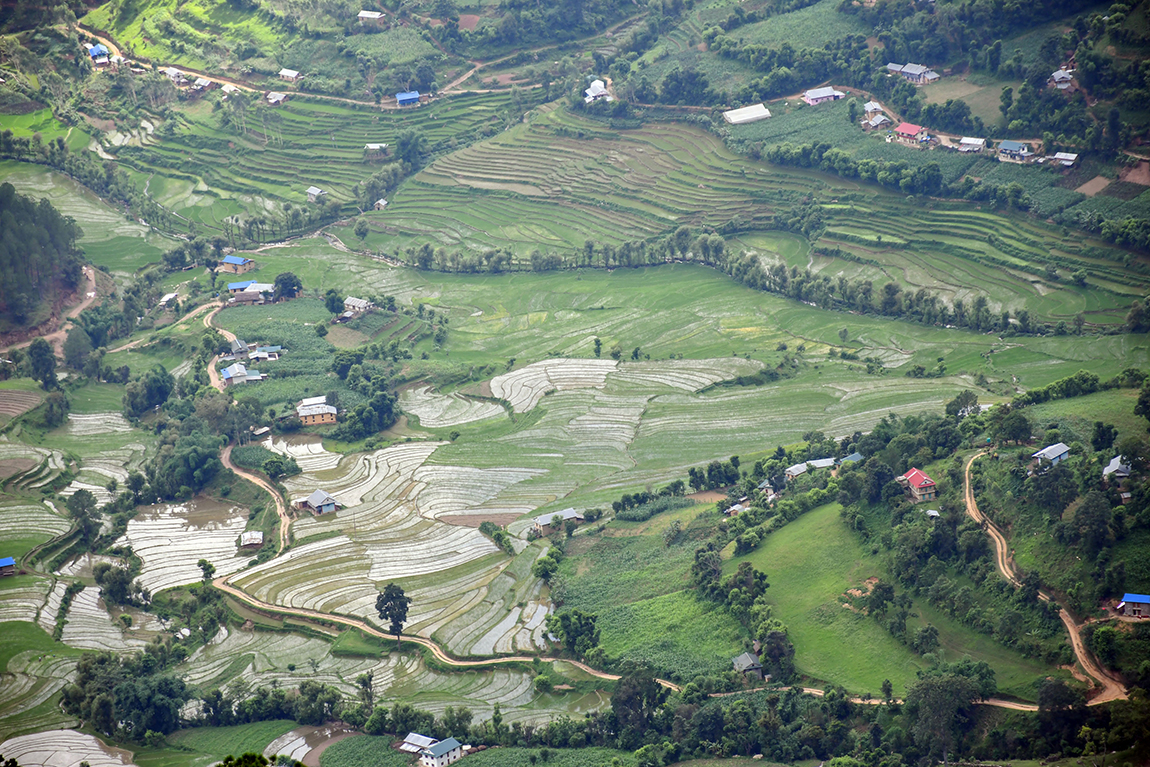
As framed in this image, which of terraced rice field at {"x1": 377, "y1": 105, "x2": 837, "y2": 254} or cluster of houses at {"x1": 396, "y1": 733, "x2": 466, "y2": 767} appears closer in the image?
cluster of houses at {"x1": 396, "y1": 733, "x2": 466, "y2": 767}

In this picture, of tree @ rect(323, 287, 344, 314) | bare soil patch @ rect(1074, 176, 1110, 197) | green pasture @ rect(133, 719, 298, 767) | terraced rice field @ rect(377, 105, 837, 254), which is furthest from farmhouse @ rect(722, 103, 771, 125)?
green pasture @ rect(133, 719, 298, 767)

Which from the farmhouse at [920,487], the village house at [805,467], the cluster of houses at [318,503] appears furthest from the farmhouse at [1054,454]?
the cluster of houses at [318,503]

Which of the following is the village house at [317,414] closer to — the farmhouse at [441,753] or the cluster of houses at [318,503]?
the cluster of houses at [318,503]

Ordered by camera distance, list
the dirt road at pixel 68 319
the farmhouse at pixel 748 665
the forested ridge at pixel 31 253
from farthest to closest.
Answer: the forested ridge at pixel 31 253, the dirt road at pixel 68 319, the farmhouse at pixel 748 665

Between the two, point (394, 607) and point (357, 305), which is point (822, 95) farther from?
point (394, 607)

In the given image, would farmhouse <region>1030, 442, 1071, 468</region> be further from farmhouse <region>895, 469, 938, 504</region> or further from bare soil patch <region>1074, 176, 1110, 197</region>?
bare soil patch <region>1074, 176, 1110, 197</region>
